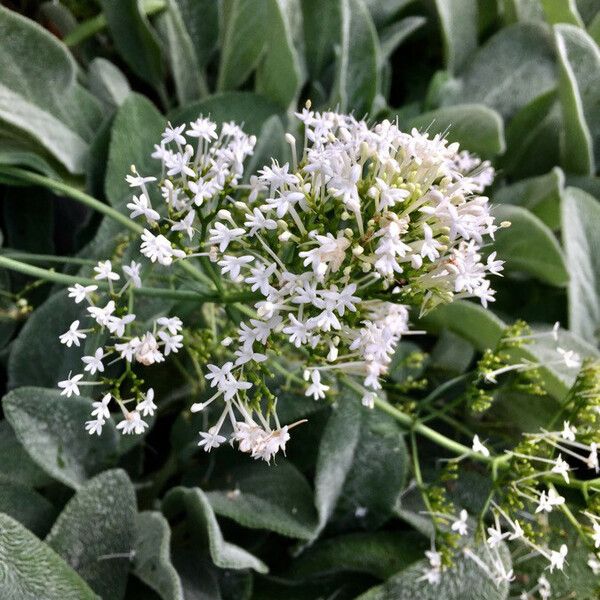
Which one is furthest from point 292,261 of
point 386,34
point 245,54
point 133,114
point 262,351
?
point 386,34

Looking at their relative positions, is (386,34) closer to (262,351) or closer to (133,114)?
(133,114)

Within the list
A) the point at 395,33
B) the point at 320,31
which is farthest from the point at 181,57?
the point at 395,33

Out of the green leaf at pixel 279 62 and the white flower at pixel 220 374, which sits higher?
the green leaf at pixel 279 62

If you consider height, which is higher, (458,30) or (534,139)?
(458,30)

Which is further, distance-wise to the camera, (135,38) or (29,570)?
(135,38)

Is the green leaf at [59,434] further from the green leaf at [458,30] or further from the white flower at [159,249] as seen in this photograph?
the green leaf at [458,30]

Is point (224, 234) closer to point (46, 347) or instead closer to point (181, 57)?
point (46, 347)

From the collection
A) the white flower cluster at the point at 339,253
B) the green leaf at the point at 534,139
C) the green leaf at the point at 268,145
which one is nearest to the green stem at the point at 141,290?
the white flower cluster at the point at 339,253
